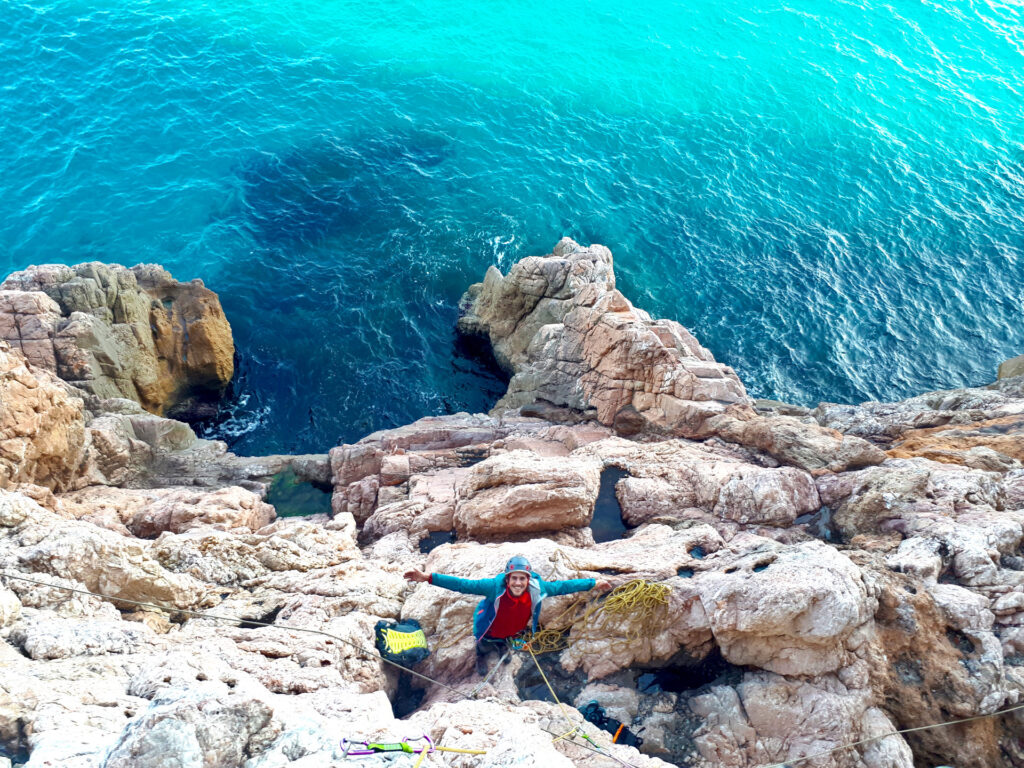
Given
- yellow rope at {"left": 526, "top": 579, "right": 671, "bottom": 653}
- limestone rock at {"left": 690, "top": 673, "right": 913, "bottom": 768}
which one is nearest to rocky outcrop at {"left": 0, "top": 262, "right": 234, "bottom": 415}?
yellow rope at {"left": 526, "top": 579, "right": 671, "bottom": 653}

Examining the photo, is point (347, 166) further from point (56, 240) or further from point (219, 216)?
point (56, 240)

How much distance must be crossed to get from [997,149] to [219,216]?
43308 millimetres

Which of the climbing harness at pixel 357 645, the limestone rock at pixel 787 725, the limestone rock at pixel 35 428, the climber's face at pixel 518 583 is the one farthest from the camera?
the limestone rock at pixel 35 428

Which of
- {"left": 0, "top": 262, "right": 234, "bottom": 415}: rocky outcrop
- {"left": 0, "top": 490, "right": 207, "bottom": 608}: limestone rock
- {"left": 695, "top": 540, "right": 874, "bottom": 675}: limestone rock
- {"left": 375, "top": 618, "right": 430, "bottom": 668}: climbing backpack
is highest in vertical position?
{"left": 695, "top": 540, "right": 874, "bottom": 675}: limestone rock

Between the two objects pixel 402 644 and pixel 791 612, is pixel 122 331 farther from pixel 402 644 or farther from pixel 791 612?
pixel 791 612

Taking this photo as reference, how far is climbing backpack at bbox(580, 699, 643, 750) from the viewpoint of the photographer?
9516mm

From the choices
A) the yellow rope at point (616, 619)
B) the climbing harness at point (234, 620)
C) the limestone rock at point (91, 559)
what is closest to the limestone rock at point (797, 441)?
the yellow rope at point (616, 619)

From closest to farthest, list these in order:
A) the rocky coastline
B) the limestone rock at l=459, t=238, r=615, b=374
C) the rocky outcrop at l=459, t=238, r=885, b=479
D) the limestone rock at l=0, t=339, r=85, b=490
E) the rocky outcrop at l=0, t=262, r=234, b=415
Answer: the rocky coastline
the limestone rock at l=0, t=339, r=85, b=490
the rocky outcrop at l=459, t=238, r=885, b=479
the rocky outcrop at l=0, t=262, r=234, b=415
the limestone rock at l=459, t=238, r=615, b=374

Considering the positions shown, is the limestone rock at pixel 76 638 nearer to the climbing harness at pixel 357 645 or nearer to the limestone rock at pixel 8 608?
the limestone rock at pixel 8 608

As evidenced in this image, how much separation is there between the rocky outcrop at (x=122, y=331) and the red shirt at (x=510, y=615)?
16.7 metres

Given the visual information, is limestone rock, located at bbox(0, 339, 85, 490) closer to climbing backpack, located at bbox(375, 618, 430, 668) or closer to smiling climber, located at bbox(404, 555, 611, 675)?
climbing backpack, located at bbox(375, 618, 430, 668)

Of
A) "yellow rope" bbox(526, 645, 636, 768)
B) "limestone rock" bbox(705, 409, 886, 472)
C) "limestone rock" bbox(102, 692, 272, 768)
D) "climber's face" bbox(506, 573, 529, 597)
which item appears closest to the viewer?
"limestone rock" bbox(102, 692, 272, 768)

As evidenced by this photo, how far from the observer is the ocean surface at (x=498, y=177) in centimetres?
2948

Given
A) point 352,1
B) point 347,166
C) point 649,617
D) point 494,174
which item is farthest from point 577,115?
point 649,617
